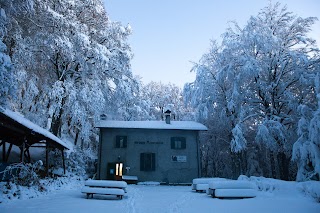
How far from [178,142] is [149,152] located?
274cm

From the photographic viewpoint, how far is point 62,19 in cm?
1572

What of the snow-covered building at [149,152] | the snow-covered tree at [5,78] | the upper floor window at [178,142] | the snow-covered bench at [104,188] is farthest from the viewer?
the upper floor window at [178,142]

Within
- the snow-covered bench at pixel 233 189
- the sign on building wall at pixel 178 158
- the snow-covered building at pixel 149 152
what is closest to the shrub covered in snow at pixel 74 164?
the snow-covered building at pixel 149 152

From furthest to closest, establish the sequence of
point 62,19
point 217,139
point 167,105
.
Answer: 1. point 167,105
2. point 217,139
3. point 62,19

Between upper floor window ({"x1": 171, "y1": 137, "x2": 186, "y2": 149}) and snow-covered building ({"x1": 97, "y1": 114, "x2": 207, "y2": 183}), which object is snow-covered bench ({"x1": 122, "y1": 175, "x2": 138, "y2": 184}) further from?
upper floor window ({"x1": 171, "y1": 137, "x2": 186, "y2": 149})

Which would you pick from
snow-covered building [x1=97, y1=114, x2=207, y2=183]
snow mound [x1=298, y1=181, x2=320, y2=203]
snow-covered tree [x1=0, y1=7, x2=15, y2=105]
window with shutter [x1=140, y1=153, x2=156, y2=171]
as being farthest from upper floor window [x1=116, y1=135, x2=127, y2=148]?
snow-covered tree [x1=0, y1=7, x2=15, y2=105]

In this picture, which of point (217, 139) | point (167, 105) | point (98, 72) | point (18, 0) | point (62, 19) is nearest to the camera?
point (18, 0)

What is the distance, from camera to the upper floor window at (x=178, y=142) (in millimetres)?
22044

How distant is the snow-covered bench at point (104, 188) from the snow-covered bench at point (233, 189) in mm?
4018

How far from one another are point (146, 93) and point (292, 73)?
22920mm

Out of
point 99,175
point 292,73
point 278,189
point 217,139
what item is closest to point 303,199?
point 278,189

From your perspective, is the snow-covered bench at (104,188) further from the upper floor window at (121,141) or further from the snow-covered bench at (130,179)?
the upper floor window at (121,141)

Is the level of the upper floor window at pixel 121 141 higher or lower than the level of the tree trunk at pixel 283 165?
higher

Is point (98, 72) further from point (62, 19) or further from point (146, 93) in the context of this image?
point (146, 93)
